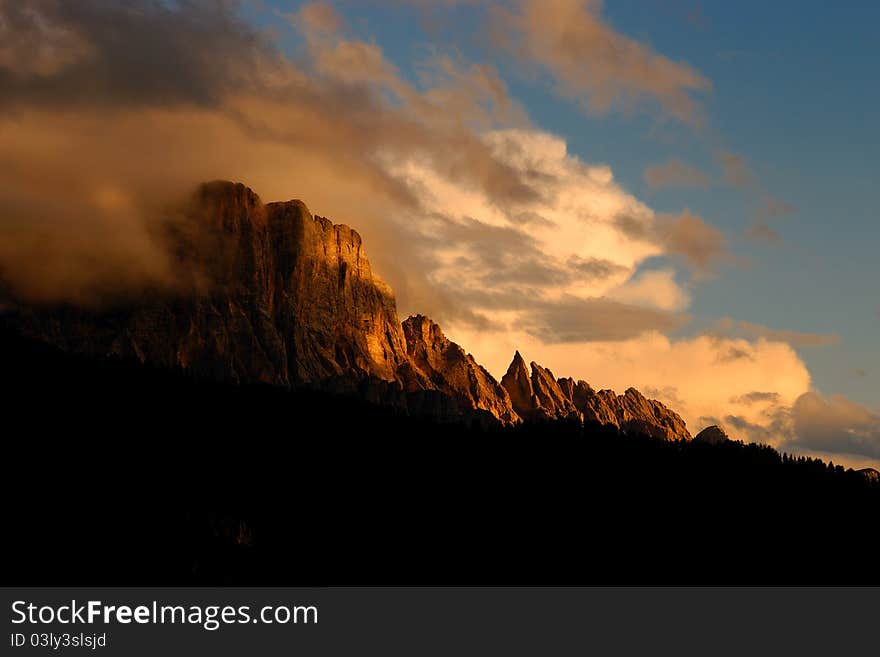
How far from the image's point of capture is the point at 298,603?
157m

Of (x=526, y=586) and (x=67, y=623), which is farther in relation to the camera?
(x=526, y=586)

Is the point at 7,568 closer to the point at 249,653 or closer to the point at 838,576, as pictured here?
the point at 249,653

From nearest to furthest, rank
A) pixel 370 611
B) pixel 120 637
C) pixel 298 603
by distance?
pixel 120 637
pixel 370 611
pixel 298 603

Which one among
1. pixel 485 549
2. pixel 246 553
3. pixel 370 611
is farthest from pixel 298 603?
pixel 485 549

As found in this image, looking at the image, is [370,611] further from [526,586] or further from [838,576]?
[838,576]

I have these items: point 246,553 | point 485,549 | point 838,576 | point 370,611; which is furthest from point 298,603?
point 838,576

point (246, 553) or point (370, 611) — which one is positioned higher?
point (246, 553)

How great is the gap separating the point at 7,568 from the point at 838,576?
12532 centimetres

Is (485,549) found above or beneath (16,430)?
beneath

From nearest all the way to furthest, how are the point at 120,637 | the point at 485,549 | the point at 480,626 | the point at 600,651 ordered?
the point at 120,637 → the point at 600,651 → the point at 480,626 → the point at 485,549

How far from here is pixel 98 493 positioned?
190 meters

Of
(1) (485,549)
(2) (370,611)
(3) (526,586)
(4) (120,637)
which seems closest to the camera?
(4) (120,637)

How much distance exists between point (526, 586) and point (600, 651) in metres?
63.9

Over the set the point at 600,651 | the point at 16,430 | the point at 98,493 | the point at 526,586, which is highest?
the point at 16,430
